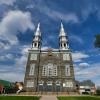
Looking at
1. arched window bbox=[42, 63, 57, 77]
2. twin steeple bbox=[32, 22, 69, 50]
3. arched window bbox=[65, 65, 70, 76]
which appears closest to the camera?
arched window bbox=[65, 65, 70, 76]

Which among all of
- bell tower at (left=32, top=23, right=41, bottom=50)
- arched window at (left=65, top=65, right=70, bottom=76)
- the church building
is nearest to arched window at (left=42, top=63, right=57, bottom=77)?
the church building

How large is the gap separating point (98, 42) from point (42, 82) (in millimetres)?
26448

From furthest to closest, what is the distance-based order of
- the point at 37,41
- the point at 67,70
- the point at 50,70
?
1. the point at 37,41
2. the point at 50,70
3. the point at 67,70

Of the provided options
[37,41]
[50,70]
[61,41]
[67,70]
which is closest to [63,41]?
[61,41]

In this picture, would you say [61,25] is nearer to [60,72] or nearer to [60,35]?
[60,35]

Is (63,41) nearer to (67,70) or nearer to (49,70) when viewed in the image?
(67,70)

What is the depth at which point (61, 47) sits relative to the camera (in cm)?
6812

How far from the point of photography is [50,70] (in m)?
64.2

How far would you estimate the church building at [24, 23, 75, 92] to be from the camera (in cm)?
6197

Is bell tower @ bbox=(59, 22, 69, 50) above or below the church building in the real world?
above

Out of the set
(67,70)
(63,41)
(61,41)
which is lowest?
(67,70)

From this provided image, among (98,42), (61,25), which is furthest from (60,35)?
(98,42)

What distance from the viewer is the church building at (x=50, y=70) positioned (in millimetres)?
61969

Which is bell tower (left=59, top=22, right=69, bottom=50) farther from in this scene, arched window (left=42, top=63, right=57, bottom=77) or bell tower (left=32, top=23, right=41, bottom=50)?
bell tower (left=32, top=23, right=41, bottom=50)
